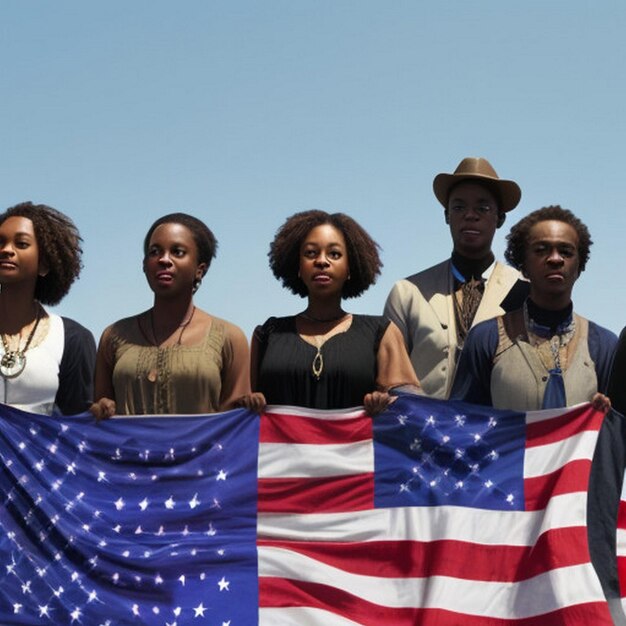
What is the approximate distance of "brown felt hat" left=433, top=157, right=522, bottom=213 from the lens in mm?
8336

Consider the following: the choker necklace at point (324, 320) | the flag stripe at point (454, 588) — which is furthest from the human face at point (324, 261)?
the flag stripe at point (454, 588)

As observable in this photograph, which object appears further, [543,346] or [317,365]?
[543,346]

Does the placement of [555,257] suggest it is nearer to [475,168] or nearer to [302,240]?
Answer: [475,168]

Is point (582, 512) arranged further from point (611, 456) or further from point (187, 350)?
point (187, 350)

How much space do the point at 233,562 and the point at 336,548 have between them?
58 cm

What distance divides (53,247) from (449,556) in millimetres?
3211

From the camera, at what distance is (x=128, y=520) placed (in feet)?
22.8

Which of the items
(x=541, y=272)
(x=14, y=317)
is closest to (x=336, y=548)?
(x=541, y=272)

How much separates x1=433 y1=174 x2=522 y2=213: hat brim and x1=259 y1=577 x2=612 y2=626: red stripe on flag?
3.07 metres

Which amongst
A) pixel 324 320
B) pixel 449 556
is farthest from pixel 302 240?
pixel 449 556

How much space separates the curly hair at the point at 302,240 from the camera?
7.38 m

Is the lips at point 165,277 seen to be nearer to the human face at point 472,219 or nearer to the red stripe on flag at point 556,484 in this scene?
the human face at point 472,219

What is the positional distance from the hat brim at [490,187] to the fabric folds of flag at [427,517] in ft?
6.50

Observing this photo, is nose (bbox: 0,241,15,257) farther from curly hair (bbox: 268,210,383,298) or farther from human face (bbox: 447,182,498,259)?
human face (bbox: 447,182,498,259)
